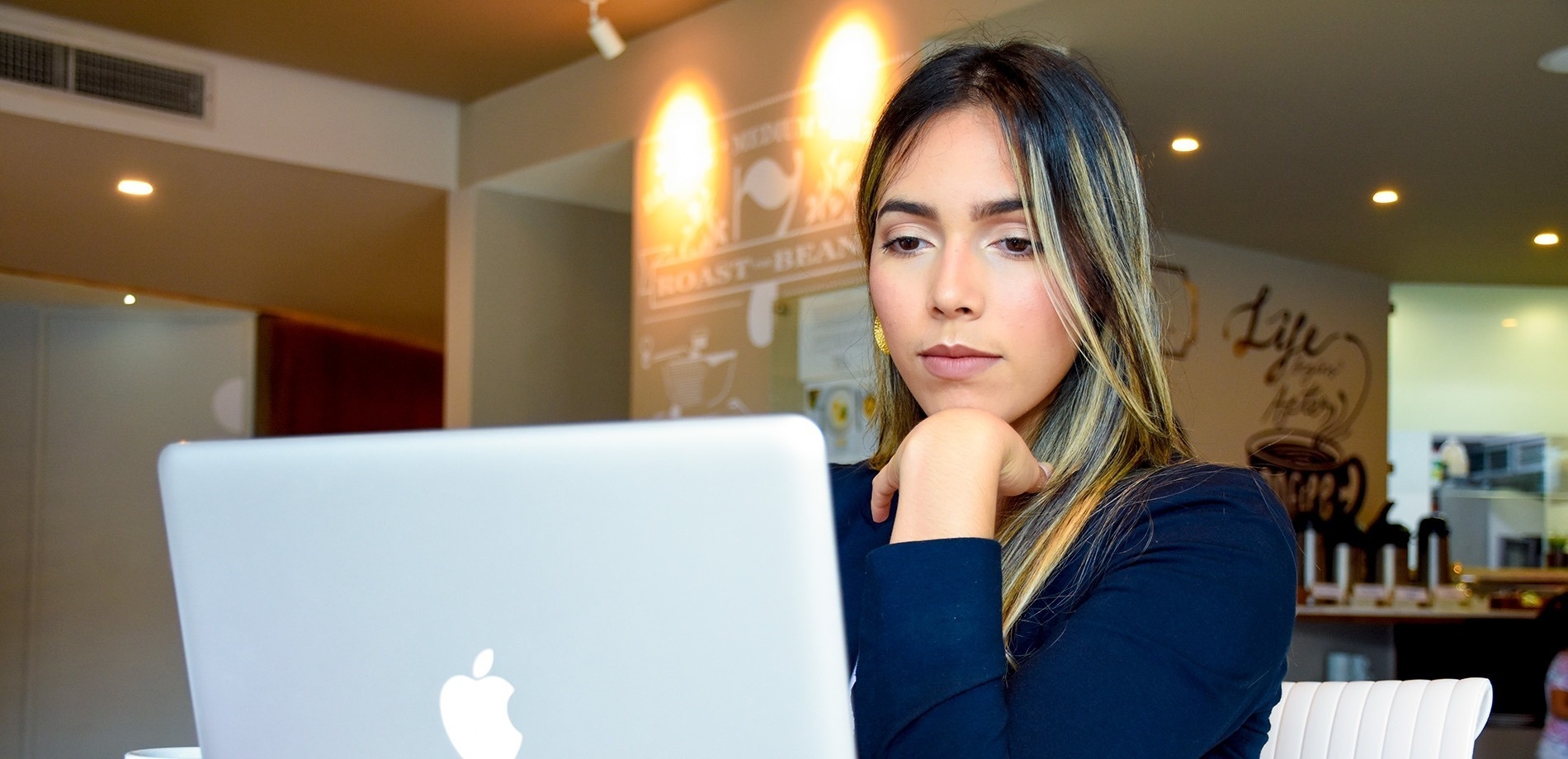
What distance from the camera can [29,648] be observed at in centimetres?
638

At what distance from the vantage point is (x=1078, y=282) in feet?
2.92

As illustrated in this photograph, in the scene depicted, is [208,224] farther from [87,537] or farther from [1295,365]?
[1295,365]

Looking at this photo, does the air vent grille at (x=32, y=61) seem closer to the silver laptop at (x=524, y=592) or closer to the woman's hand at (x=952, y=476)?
the silver laptop at (x=524, y=592)

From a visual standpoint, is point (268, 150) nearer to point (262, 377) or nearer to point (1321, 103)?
point (262, 377)

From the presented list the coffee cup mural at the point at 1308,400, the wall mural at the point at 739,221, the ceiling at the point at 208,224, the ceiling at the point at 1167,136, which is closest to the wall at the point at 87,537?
the ceiling at the point at 208,224

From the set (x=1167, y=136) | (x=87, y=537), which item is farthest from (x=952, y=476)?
(x=87, y=537)

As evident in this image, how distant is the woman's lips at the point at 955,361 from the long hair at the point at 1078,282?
0.06 meters

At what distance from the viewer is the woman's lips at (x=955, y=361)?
2.89 ft

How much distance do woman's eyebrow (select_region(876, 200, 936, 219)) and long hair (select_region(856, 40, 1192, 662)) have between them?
59mm

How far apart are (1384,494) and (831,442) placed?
4.78 m

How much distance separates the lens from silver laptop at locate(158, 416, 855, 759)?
53 cm

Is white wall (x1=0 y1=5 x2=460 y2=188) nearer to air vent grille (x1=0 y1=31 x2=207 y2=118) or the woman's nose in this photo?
air vent grille (x1=0 y1=31 x2=207 y2=118)

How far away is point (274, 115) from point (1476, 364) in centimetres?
671

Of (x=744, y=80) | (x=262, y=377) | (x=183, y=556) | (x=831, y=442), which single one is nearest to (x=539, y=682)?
(x=183, y=556)
